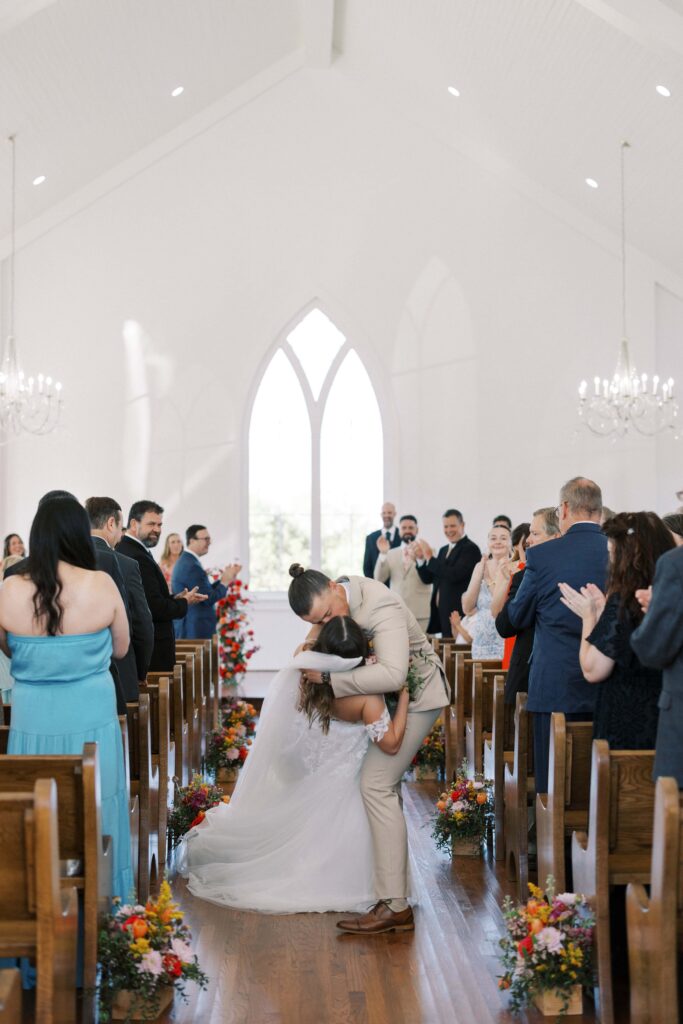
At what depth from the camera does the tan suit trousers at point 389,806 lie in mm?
4500

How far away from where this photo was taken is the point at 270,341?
12656 millimetres

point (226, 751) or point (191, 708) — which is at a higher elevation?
point (191, 708)

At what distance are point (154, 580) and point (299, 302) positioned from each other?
720cm

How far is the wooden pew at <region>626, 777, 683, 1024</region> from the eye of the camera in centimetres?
262

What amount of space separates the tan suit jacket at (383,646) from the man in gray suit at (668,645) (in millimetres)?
1494

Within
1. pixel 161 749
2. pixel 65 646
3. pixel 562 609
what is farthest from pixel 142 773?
pixel 562 609

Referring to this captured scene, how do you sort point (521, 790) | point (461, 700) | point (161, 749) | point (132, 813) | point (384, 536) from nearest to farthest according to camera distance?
point (132, 813) → point (521, 790) → point (161, 749) → point (461, 700) → point (384, 536)

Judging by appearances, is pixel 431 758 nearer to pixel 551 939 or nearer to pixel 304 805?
pixel 304 805

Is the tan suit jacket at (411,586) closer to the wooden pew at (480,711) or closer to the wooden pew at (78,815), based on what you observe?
the wooden pew at (480,711)

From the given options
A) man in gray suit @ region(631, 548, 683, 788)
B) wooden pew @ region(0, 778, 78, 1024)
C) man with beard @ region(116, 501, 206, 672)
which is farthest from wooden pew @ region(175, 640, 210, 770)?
man in gray suit @ region(631, 548, 683, 788)

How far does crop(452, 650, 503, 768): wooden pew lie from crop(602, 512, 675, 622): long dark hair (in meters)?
2.71

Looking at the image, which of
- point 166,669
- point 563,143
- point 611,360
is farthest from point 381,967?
point 611,360

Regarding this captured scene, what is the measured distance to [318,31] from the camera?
11570 mm

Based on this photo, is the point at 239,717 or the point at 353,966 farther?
the point at 239,717
